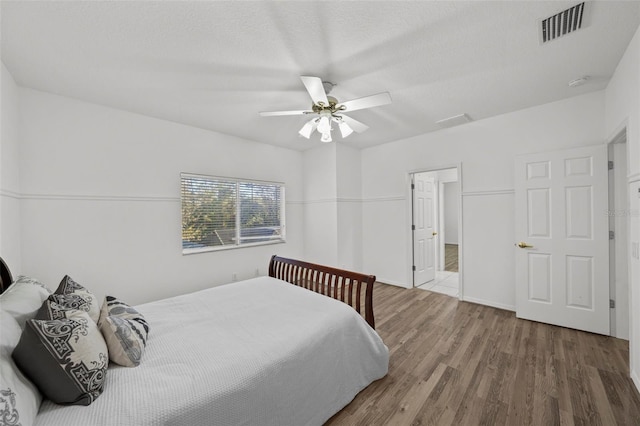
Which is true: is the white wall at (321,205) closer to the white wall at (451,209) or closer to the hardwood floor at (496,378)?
the hardwood floor at (496,378)

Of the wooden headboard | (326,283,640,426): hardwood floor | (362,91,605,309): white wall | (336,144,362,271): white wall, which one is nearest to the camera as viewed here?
the wooden headboard

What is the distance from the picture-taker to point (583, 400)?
1.72 metres

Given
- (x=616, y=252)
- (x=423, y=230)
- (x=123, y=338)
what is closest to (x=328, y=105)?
(x=123, y=338)

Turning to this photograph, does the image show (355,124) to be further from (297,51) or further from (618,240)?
(618,240)

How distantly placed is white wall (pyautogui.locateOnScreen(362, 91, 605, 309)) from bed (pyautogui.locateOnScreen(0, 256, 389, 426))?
2.32 m

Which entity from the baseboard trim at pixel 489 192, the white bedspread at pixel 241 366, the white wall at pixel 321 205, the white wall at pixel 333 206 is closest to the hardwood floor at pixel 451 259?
the white wall at pixel 333 206

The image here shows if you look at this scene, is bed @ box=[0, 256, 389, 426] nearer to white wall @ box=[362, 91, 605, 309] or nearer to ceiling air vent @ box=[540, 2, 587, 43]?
ceiling air vent @ box=[540, 2, 587, 43]

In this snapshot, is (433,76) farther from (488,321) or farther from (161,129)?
(161,129)

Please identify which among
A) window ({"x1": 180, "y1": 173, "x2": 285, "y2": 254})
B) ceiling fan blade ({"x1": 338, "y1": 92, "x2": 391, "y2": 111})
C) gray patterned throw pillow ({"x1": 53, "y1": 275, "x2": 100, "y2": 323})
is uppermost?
ceiling fan blade ({"x1": 338, "y1": 92, "x2": 391, "y2": 111})

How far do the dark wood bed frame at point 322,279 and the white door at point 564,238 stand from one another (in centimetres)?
207

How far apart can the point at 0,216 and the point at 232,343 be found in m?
2.24

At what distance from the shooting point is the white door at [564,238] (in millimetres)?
2602

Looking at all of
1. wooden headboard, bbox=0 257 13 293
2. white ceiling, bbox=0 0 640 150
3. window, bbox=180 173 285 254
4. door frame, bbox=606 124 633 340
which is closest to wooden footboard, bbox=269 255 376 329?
window, bbox=180 173 285 254

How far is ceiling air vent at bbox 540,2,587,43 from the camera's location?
5.18 feet
